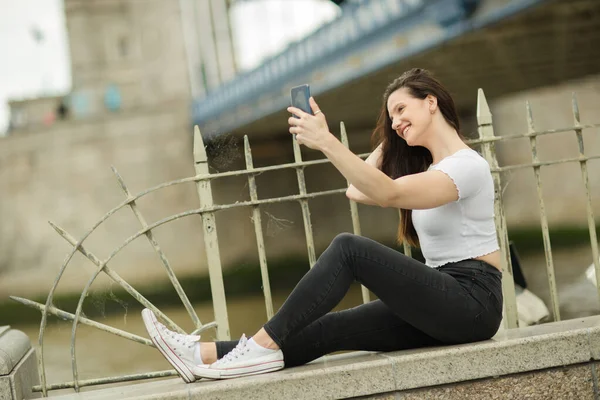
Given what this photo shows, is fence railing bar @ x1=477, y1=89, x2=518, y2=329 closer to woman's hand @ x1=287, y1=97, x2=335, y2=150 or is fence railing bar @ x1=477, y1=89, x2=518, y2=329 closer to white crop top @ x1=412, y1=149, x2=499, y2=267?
white crop top @ x1=412, y1=149, x2=499, y2=267

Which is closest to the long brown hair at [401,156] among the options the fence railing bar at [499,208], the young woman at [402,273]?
the young woman at [402,273]

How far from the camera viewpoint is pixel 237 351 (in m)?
2.73

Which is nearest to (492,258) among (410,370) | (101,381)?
(410,370)

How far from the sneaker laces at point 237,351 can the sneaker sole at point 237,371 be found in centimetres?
3

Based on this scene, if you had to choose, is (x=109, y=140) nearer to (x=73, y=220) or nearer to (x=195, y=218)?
(x=73, y=220)

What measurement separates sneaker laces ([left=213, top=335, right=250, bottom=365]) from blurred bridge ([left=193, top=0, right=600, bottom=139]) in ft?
22.1

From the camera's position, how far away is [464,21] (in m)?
9.55

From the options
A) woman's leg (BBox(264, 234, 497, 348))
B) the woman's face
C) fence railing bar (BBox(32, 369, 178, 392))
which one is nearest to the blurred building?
fence railing bar (BBox(32, 369, 178, 392))

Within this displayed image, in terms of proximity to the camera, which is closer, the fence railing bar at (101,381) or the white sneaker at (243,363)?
the white sneaker at (243,363)

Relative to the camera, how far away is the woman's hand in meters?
2.46

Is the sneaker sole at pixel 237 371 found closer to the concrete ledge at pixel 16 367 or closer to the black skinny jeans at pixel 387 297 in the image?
the black skinny jeans at pixel 387 297

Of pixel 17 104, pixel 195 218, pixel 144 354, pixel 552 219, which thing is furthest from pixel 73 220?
pixel 17 104

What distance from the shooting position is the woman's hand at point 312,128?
8.06 ft

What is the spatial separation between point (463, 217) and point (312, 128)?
1.96 feet
